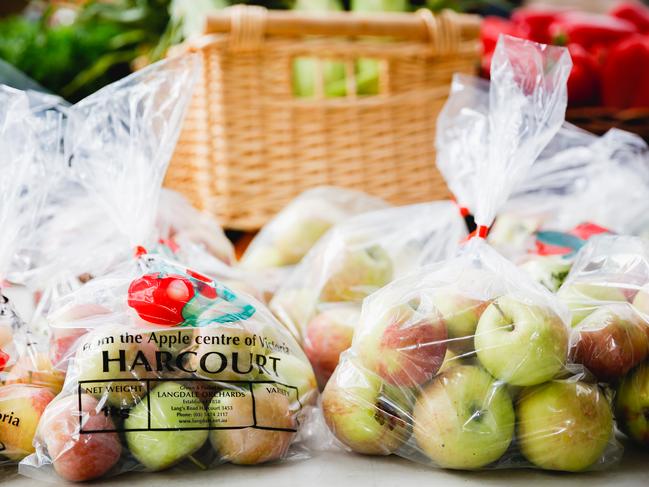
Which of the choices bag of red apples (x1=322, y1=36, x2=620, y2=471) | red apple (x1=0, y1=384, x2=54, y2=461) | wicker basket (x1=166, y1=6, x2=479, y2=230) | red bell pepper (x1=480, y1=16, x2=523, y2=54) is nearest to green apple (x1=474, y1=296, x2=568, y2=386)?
bag of red apples (x1=322, y1=36, x2=620, y2=471)

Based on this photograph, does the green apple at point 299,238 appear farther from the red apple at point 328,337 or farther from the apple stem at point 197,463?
the apple stem at point 197,463

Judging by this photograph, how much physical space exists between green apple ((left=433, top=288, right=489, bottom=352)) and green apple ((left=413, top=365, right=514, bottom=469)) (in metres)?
0.02

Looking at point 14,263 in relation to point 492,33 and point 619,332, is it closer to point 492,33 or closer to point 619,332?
point 619,332

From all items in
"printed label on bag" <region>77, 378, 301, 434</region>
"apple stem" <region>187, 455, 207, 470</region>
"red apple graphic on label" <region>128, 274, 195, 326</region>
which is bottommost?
"apple stem" <region>187, 455, 207, 470</region>

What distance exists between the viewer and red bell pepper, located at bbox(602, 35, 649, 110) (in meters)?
1.34

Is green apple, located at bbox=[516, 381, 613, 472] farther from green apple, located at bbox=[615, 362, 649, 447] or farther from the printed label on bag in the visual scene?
the printed label on bag

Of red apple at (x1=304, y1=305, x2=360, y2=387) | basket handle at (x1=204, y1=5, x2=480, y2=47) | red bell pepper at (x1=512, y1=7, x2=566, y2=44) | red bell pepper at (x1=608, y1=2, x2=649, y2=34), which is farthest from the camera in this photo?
red bell pepper at (x1=608, y1=2, x2=649, y2=34)

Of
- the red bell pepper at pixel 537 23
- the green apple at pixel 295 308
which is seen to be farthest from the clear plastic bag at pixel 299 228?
the red bell pepper at pixel 537 23

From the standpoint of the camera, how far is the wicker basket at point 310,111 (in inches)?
43.0

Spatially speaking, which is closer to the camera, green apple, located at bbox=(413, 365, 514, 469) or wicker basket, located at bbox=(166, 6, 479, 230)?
green apple, located at bbox=(413, 365, 514, 469)

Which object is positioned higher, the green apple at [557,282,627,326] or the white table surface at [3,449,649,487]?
the green apple at [557,282,627,326]

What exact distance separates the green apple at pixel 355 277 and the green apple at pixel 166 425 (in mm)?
276

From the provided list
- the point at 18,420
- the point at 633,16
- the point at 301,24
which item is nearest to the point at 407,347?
the point at 18,420

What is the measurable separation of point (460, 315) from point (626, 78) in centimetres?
97
